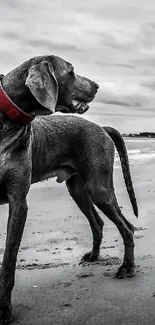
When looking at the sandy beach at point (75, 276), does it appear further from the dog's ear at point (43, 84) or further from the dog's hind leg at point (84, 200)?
the dog's ear at point (43, 84)

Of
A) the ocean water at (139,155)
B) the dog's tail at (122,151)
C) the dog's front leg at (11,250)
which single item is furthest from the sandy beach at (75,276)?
the ocean water at (139,155)

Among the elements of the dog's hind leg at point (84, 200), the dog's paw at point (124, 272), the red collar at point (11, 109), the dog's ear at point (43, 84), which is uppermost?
the dog's ear at point (43, 84)

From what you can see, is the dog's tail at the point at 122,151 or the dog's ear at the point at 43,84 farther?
the dog's tail at the point at 122,151

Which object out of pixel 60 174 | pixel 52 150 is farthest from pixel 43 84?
pixel 60 174

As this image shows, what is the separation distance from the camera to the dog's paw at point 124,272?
486cm

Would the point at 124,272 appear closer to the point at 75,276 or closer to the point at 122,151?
the point at 75,276

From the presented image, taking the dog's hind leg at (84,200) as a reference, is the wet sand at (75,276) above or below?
below

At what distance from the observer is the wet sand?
3.95m

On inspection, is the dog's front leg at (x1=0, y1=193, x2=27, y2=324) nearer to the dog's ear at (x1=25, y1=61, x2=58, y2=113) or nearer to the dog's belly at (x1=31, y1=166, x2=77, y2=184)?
the dog's ear at (x1=25, y1=61, x2=58, y2=113)

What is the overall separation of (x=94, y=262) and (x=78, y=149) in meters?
1.20

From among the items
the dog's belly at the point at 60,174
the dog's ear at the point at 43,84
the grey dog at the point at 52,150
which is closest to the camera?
the dog's ear at the point at 43,84

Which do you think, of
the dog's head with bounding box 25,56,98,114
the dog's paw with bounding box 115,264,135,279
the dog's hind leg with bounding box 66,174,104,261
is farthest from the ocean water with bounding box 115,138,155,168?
the dog's head with bounding box 25,56,98,114

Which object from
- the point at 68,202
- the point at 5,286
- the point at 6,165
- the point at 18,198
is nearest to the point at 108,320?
the point at 5,286

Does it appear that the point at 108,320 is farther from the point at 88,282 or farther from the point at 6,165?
the point at 6,165
